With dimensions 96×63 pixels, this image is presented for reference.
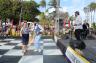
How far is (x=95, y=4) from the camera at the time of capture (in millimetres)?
121938

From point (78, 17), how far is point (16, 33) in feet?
65.7

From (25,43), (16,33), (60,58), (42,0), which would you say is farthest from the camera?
(42,0)

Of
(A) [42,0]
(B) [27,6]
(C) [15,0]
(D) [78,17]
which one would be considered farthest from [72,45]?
(A) [42,0]

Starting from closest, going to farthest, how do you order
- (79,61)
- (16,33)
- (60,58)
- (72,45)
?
1. (79,61)
2. (72,45)
3. (60,58)
4. (16,33)

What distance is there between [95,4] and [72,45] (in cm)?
11101

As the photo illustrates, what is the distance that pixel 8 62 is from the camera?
13.5 meters

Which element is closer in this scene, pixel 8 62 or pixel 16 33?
pixel 8 62

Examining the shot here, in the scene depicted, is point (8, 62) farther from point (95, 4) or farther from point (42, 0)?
point (95, 4)

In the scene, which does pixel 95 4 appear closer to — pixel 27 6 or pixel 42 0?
pixel 42 0

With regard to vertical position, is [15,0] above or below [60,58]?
above

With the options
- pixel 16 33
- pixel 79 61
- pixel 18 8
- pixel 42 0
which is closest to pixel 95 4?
pixel 42 0

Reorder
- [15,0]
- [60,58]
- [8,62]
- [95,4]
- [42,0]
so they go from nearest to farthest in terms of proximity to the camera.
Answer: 1. [8,62]
2. [60,58]
3. [15,0]
4. [42,0]
5. [95,4]

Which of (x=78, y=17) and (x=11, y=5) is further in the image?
(x=11, y=5)

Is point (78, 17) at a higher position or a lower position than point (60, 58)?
higher
